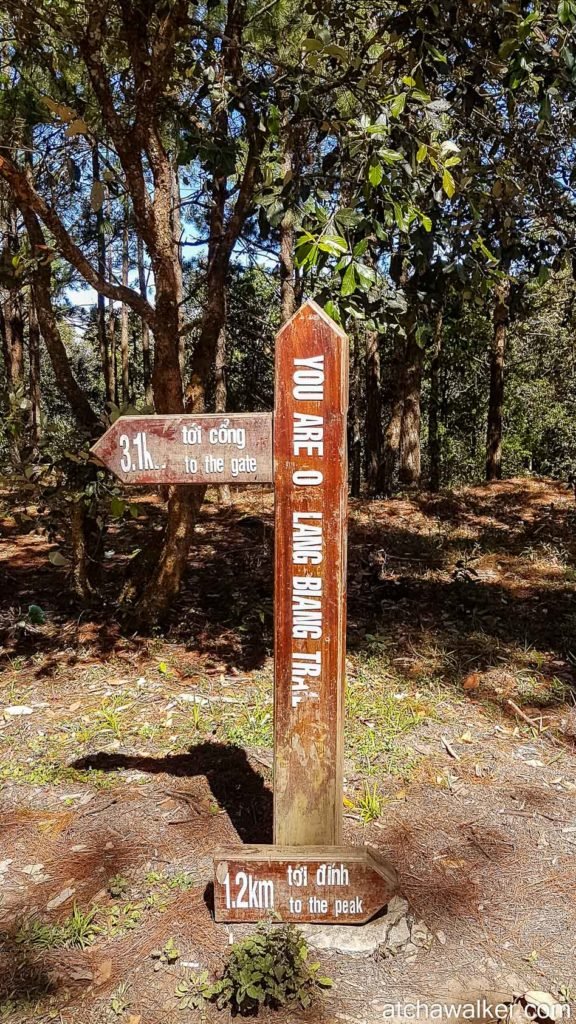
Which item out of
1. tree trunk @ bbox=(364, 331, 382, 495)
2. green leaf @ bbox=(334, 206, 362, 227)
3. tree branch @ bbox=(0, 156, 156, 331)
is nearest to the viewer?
green leaf @ bbox=(334, 206, 362, 227)

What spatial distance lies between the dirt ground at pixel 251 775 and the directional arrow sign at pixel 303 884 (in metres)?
0.14

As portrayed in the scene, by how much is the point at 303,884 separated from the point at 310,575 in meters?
1.19

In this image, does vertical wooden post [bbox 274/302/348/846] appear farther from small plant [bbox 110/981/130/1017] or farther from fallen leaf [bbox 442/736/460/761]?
fallen leaf [bbox 442/736/460/761]

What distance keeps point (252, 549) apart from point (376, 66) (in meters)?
4.80

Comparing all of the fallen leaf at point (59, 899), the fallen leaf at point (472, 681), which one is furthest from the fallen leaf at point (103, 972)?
the fallen leaf at point (472, 681)

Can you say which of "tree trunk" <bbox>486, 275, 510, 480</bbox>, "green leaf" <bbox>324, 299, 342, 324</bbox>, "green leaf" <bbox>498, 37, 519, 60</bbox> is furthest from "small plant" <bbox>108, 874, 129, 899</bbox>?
"tree trunk" <bbox>486, 275, 510, 480</bbox>

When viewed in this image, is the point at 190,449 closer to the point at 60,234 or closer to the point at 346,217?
the point at 346,217

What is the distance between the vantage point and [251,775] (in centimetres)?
388

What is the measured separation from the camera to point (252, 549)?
770 centimetres

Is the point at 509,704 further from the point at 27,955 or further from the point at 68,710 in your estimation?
the point at 27,955

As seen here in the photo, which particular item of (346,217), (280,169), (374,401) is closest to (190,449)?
(346,217)

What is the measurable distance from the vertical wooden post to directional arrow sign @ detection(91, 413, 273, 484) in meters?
0.09

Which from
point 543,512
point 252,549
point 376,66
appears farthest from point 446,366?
point 376,66

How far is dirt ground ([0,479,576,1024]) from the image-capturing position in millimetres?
2643
